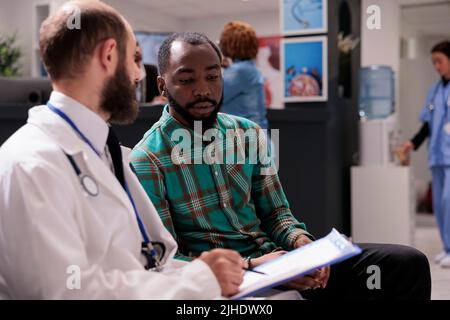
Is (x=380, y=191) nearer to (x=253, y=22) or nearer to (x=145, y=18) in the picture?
(x=253, y=22)

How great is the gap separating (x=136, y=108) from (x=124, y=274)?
1.09 ft

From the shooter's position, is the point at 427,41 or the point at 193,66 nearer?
the point at 193,66

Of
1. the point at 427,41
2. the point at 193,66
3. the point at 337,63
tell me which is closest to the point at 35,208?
the point at 193,66

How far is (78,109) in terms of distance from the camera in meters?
0.98

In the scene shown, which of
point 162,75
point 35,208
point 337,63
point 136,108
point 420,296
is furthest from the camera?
point 337,63

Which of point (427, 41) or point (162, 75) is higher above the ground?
point (427, 41)

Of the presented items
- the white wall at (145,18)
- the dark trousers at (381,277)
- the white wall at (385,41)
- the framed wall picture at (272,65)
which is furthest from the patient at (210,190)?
the framed wall picture at (272,65)

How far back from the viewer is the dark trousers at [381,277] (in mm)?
1400

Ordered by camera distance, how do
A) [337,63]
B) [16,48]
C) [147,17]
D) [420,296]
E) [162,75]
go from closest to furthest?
[420,296]
[162,75]
[337,63]
[16,48]
[147,17]

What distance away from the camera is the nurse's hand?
96cm

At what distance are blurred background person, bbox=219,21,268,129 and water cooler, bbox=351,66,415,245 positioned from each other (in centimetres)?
121

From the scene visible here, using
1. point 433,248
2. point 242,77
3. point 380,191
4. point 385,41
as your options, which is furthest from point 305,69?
point 385,41

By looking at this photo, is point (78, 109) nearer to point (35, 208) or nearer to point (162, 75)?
point (35, 208)

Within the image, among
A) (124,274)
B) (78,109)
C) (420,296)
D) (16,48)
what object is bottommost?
(420,296)
